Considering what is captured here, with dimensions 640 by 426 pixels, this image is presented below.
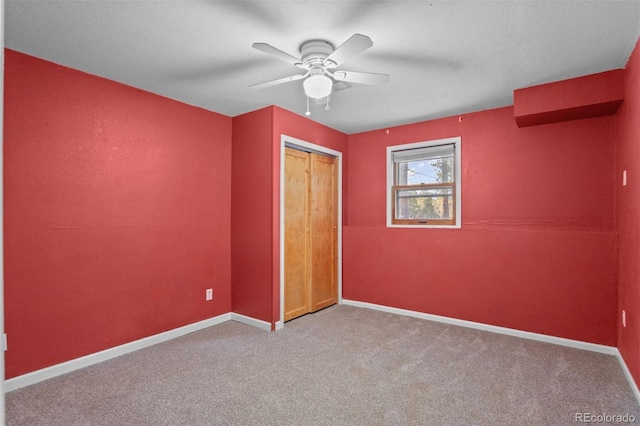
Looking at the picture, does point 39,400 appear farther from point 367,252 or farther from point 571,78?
point 571,78

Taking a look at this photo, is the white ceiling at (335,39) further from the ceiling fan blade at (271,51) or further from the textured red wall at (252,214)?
the textured red wall at (252,214)

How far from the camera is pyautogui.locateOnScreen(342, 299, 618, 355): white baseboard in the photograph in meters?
3.04

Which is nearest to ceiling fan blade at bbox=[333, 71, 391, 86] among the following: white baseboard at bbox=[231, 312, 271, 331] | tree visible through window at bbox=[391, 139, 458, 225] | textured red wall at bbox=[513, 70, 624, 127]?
textured red wall at bbox=[513, 70, 624, 127]

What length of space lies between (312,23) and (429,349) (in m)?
2.79

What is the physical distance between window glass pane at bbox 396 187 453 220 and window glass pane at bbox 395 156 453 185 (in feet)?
0.39

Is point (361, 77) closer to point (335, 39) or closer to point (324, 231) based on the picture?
point (335, 39)

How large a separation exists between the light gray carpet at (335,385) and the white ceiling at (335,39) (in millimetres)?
2373

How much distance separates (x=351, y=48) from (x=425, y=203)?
2.65 m

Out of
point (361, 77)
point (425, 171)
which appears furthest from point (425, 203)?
point (361, 77)

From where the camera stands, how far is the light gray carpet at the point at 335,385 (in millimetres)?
2104

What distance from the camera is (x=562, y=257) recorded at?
321cm

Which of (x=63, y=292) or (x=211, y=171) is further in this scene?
(x=211, y=171)

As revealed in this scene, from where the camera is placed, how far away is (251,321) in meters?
3.74

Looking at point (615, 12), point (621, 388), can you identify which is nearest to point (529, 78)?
point (615, 12)
